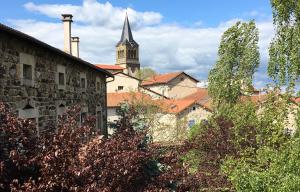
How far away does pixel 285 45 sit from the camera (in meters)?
14.8

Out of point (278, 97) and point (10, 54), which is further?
point (278, 97)

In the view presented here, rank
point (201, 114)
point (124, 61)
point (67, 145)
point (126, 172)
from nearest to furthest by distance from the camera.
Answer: point (67, 145)
point (126, 172)
point (201, 114)
point (124, 61)

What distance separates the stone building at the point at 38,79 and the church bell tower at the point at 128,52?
8287 cm

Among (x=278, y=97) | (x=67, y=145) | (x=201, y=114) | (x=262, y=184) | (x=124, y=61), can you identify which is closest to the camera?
(x=67, y=145)

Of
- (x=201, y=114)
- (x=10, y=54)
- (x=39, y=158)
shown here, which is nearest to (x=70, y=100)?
(x=10, y=54)

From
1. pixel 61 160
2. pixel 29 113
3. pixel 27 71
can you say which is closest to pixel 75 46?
pixel 27 71

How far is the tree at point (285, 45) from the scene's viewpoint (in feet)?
47.4

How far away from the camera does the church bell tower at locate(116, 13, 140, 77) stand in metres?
102

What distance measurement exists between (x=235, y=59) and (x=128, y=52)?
70.4 m

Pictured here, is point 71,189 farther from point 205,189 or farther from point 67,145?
point 205,189

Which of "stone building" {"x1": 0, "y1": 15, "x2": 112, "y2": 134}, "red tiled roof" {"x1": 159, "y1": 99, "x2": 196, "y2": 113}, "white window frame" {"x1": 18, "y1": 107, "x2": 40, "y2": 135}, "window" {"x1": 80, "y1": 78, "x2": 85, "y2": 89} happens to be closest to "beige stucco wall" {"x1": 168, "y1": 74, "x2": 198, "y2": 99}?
"red tiled roof" {"x1": 159, "y1": 99, "x2": 196, "y2": 113}

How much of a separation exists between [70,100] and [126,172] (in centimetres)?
894

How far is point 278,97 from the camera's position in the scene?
1577 cm

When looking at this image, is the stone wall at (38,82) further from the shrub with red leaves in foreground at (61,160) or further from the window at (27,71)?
the shrub with red leaves in foreground at (61,160)
